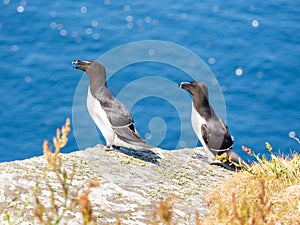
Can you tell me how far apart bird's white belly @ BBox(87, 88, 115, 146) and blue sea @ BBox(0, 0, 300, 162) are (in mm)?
5513

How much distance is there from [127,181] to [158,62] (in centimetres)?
1128

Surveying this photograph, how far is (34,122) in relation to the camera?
591 inches

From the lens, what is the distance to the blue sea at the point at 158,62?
14852 millimetres

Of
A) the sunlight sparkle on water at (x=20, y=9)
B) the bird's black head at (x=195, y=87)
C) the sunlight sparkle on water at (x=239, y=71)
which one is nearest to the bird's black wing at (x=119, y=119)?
the bird's black head at (x=195, y=87)

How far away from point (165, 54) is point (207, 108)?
950cm

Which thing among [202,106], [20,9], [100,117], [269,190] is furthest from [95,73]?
[20,9]

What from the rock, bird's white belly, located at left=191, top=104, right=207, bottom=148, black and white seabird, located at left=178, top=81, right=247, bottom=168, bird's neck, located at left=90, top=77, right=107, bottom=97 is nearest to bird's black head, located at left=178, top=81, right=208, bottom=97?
black and white seabird, located at left=178, top=81, right=247, bottom=168

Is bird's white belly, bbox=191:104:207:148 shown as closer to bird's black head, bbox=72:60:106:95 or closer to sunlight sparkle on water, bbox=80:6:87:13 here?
bird's black head, bbox=72:60:106:95

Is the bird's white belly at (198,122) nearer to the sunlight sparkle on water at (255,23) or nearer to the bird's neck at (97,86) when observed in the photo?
the bird's neck at (97,86)

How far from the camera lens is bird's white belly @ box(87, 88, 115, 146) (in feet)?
25.7

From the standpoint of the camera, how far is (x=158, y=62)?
17.4 meters

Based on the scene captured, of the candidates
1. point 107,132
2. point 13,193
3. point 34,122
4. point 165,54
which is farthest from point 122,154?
point 165,54

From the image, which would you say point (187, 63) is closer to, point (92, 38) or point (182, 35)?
point (182, 35)

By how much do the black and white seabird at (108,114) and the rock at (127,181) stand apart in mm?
161
